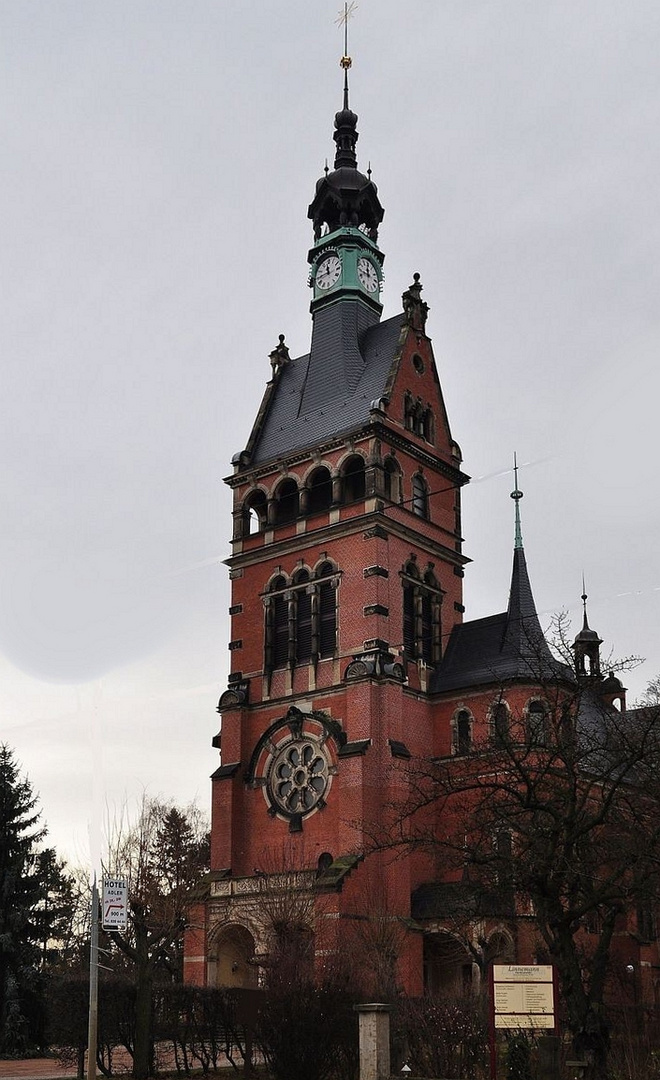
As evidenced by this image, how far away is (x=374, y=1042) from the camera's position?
2367 centimetres

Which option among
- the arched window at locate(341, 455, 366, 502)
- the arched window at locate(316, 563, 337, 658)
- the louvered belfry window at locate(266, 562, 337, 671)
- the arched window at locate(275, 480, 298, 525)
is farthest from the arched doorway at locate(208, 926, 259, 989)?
the arched window at locate(341, 455, 366, 502)

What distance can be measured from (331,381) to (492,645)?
14.0 metres

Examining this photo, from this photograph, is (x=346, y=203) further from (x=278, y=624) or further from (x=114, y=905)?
(x=114, y=905)

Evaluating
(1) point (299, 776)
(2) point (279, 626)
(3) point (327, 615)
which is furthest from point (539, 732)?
(2) point (279, 626)

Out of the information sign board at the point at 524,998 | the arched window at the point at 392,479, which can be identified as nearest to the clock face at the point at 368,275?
the arched window at the point at 392,479

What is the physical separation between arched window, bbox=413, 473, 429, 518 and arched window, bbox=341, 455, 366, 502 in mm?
2480

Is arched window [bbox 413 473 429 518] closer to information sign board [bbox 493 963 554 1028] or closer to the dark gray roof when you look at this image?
the dark gray roof

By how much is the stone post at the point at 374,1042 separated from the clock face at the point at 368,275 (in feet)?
138

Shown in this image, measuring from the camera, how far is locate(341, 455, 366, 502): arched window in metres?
52.1

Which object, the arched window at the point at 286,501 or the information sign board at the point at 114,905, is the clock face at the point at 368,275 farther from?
the information sign board at the point at 114,905

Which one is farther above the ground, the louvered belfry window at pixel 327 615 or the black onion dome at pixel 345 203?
the black onion dome at pixel 345 203

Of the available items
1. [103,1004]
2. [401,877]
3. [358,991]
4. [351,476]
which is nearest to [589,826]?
[358,991]

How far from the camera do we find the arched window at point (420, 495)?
53.8 metres

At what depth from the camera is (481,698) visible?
49.4 meters
